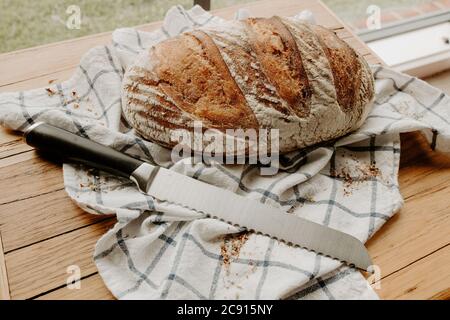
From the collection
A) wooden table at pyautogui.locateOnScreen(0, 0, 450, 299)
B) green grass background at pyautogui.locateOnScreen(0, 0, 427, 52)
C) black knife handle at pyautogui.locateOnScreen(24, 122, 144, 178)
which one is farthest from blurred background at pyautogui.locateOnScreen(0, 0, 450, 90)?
black knife handle at pyautogui.locateOnScreen(24, 122, 144, 178)

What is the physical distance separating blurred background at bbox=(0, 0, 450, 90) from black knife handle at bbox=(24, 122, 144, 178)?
2.49 feet

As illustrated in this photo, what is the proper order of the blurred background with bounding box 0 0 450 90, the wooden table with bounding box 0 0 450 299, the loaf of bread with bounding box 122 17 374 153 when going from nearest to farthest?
1. the wooden table with bounding box 0 0 450 299
2. the loaf of bread with bounding box 122 17 374 153
3. the blurred background with bounding box 0 0 450 90

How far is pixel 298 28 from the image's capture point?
90cm

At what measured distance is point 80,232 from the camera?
773 millimetres

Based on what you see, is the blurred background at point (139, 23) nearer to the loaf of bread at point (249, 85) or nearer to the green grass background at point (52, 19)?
the green grass background at point (52, 19)

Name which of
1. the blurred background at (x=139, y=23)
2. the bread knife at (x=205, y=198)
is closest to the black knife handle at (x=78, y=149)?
the bread knife at (x=205, y=198)

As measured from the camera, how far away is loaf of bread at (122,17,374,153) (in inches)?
32.4

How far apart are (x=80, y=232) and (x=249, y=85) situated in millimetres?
374

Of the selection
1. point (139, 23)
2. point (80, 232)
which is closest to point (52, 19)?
point (139, 23)

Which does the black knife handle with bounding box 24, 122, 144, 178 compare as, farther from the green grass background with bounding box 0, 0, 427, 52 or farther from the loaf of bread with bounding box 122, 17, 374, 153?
the green grass background with bounding box 0, 0, 427, 52

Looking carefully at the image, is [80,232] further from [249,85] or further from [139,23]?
[139,23]

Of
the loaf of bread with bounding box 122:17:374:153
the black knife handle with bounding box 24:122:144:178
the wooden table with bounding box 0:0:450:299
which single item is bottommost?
the wooden table with bounding box 0:0:450:299
